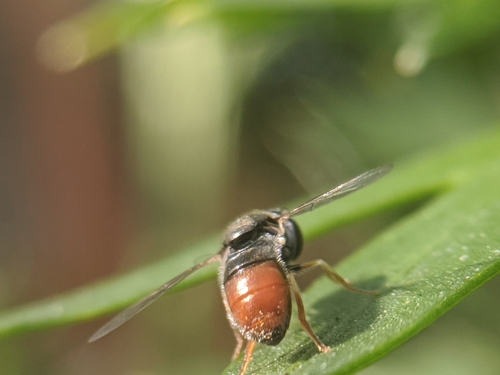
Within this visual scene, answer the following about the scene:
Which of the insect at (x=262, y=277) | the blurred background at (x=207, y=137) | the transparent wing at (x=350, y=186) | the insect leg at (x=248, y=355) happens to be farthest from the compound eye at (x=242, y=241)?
the blurred background at (x=207, y=137)

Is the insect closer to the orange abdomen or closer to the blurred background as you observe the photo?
the orange abdomen

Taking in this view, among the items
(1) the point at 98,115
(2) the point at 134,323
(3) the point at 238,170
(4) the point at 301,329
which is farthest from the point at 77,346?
(4) the point at 301,329

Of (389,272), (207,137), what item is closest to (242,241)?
(389,272)

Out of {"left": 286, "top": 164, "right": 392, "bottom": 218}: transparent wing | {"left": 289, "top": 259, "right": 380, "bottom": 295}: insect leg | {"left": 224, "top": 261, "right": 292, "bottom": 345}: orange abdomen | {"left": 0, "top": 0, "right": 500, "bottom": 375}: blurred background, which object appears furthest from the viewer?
{"left": 0, "top": 0, "right": 500, "bottom": 375}: blurred background

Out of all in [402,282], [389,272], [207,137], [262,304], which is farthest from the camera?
[207,137]

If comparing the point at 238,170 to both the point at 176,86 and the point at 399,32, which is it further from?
the point at 399,32

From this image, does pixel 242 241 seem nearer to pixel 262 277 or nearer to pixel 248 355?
pixel 262 277

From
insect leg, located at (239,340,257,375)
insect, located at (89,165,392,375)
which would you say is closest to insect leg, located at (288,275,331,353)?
insect, located at (89,165,392,375)
